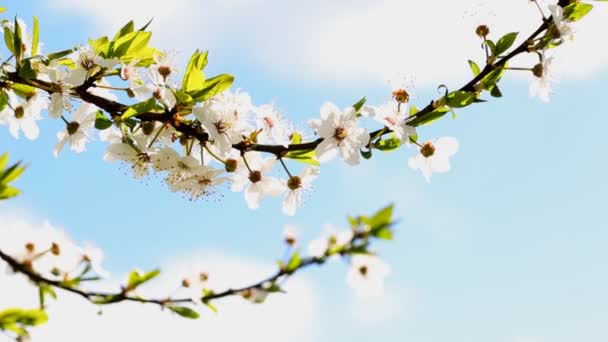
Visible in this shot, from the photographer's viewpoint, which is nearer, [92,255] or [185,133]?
[92,255]

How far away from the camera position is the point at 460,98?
2.34 meters

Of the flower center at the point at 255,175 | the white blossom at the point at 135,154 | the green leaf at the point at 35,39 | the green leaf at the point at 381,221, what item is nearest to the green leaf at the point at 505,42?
the flower center at the point at 255,175

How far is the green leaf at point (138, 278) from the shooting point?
178 cm

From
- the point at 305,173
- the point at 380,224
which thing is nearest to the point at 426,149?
the point at 305,173

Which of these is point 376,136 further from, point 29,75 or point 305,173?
point 29,75

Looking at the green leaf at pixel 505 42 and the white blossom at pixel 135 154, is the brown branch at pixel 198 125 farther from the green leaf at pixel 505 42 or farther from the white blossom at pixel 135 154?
the white blossom at pixel 135 154

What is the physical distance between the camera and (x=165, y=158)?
263 cm

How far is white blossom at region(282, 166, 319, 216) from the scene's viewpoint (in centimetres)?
265

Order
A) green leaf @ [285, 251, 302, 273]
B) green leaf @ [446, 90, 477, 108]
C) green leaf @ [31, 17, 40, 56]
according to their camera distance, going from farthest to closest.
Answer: green leaf @ [31, 17, 40, 56] → green leaf @ [446, 90, 477, 108] → green leaf @ [285, 251, 302, 273]

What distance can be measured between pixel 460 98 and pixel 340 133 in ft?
1.35

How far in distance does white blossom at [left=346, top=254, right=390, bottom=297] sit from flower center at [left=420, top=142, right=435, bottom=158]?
88cm

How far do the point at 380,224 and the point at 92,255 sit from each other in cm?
99

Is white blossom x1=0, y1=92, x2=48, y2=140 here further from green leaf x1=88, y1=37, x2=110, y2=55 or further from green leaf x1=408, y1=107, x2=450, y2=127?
green leaf x1=408, y1=107, x2=450, y2=127

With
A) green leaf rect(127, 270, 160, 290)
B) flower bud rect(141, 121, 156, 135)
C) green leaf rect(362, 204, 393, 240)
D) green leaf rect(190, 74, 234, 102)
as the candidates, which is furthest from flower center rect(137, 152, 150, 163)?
green leaf rect(362, 204, 393, 240)
